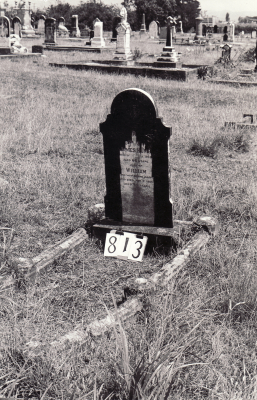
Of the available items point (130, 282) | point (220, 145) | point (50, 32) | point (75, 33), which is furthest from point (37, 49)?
point (75, 33)

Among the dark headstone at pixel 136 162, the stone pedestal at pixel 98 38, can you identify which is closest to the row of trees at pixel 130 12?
the stone pedestal at pixel 98 38

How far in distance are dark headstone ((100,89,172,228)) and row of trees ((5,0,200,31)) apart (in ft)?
203

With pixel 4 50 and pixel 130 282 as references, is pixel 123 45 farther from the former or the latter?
pixel 130 282

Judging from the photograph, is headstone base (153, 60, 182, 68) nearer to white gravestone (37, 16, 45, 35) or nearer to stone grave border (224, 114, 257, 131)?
stone grave border (224, 114, 257, 131)

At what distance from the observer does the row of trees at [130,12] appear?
65.4 meters

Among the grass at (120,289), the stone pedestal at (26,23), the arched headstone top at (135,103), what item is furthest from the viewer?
the stone pedestal at (26,23)

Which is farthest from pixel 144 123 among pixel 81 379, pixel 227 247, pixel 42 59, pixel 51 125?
pixel 42 59

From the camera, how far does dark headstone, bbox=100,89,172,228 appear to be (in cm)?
382

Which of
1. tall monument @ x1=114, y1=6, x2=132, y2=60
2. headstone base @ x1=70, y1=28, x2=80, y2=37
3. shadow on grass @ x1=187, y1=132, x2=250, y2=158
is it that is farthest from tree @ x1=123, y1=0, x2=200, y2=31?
shadow on grass @ x1=187, y1=132, x2=250, y2=158

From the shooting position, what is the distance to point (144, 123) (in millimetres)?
3844

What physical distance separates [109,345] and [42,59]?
18.3 m

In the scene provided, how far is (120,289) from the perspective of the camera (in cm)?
331

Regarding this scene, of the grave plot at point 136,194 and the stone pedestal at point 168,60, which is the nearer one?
the grave plot at point 136,194

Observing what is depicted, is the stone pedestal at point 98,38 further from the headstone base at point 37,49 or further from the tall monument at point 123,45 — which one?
the tall monument at point 123,45
